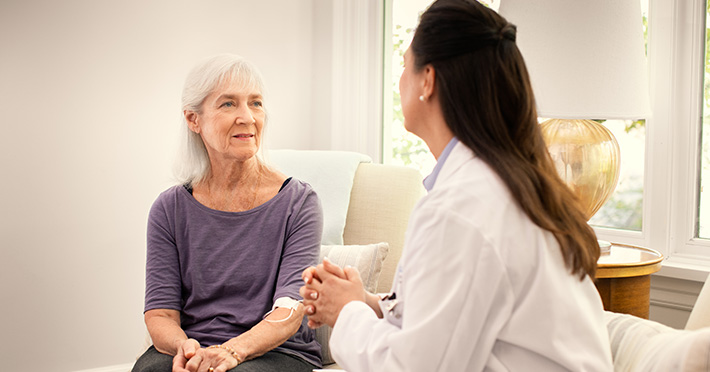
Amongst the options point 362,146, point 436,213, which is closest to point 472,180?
point 436,213

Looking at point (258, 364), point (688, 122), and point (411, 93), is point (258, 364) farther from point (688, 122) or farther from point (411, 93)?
point (688, 122)

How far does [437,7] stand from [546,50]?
0.84 metres

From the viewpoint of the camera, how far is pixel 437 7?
104 centimetres

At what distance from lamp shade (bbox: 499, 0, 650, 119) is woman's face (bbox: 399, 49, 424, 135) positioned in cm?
80

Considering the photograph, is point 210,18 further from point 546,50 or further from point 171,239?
point 546,50

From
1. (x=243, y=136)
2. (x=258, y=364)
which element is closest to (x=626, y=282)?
(x=258, y=364)

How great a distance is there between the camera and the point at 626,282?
5.87ft

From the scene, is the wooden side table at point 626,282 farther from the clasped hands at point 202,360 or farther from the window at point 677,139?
the clasped hands at point 202,360

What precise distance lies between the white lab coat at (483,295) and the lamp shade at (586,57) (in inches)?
35.8

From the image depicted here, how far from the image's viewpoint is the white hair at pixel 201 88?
1.77 meters

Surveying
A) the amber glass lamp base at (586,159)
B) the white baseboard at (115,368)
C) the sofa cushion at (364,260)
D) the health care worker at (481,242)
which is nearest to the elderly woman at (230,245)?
the sofa cushion at (364,260)

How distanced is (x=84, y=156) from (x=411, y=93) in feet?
6.27

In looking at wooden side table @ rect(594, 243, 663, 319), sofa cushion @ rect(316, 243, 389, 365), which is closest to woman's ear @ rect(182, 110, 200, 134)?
sofa cushion @ rect(316, 243, 389, 365)

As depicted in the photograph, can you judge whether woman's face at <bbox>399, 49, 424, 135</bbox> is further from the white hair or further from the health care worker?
the white hair
